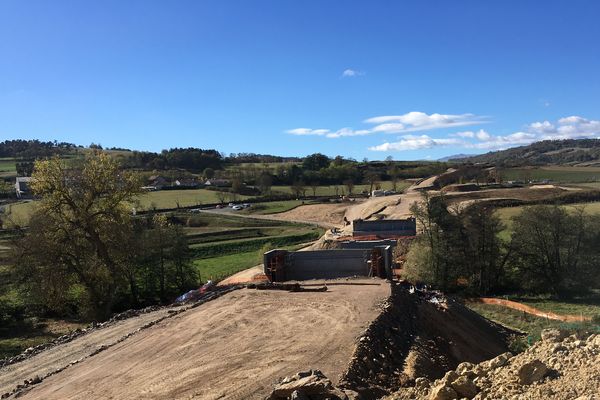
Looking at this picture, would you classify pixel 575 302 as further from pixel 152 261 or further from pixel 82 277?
pixel 82 277

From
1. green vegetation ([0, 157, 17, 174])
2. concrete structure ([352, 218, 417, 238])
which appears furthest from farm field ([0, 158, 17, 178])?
concrete structure ([352, 218, 417, 238])

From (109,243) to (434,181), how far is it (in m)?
96.5

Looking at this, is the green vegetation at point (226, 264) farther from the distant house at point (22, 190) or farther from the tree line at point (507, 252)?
the distant house at point (22, 190)

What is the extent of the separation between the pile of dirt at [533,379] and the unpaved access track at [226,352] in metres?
3.82

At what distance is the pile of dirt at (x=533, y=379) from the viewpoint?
341 inches

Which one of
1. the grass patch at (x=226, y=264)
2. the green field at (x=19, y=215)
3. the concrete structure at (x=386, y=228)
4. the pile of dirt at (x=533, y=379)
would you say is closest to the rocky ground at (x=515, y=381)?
the pile of dirt at (x=533, y=379)

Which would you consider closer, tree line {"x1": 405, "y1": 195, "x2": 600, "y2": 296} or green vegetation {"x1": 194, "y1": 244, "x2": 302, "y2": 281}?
tree line {"x1": 405, "y1": 195, "x2": 600, "y2": 296}

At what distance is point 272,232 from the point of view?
3029 inches

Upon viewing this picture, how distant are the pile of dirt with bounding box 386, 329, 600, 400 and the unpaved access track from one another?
3820 mm

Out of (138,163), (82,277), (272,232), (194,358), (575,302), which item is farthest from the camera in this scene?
(138,163)

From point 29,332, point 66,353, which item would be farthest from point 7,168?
point 66,353

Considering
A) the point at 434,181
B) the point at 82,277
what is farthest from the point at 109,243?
the point at 434,181

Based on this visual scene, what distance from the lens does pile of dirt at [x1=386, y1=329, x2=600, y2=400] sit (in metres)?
8.66

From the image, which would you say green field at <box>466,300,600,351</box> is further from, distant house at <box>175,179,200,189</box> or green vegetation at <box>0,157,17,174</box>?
green vegetation at <box>0,157,17,174</box>
